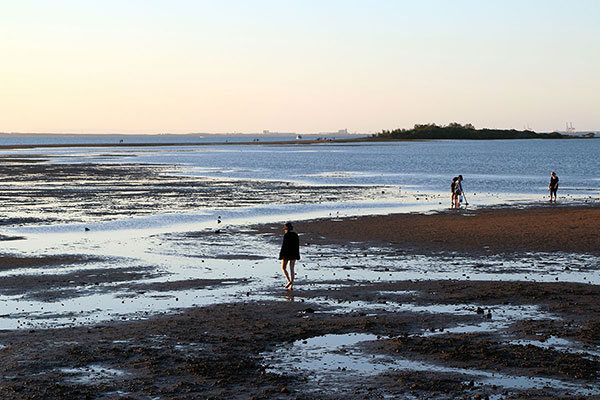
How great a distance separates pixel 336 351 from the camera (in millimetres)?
13203

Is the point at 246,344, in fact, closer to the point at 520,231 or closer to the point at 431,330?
the point at 431,330

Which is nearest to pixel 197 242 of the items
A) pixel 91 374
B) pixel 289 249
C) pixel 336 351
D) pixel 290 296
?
pixel 289 249

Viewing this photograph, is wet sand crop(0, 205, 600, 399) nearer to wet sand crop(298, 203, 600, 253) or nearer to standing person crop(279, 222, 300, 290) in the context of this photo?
standing person crop(279, 222, 300, 290)

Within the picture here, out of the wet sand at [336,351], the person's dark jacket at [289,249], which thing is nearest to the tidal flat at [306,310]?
the wet sand at [336,351]

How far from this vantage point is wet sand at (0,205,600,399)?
11.1 meters

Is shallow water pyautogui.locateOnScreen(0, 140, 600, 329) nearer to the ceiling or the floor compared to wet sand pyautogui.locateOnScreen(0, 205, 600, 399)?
nearer to the floor

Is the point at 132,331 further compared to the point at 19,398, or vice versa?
the point at 132,331

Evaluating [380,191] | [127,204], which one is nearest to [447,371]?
[127,204]

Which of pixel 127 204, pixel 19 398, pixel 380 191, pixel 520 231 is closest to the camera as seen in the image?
pixel 19 398

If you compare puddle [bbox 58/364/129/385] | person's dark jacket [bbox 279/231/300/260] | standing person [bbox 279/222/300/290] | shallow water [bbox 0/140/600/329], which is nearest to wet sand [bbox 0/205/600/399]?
puddle [bbox 58/364/129/385]

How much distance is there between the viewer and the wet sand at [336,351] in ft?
36.6

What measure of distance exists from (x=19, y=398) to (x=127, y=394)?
1398 mm

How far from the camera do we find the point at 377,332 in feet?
47.1

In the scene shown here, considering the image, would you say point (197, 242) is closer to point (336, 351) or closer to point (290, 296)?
point (290, 296)
